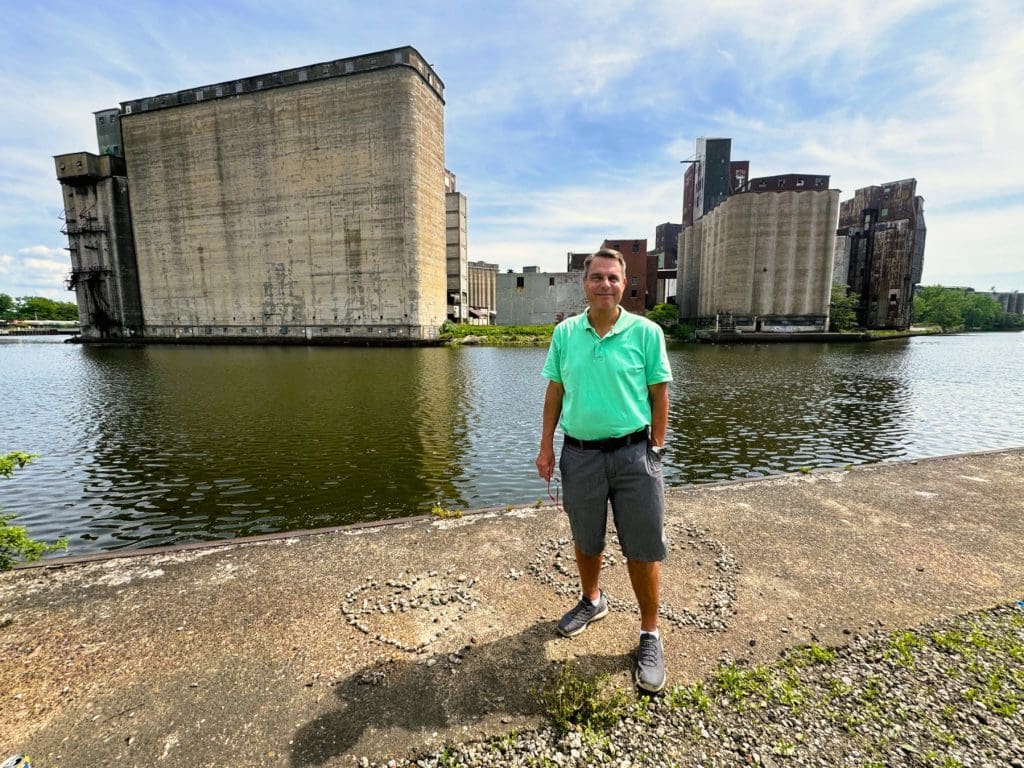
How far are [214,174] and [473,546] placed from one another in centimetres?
7320

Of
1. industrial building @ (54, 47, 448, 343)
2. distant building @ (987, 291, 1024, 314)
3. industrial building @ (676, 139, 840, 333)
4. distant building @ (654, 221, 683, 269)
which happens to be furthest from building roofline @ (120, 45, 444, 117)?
distant building @ (987, 291, 1024, 314)

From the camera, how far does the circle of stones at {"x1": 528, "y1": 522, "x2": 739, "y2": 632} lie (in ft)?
11.0

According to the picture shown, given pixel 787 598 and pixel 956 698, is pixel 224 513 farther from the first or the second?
pixel 956 698

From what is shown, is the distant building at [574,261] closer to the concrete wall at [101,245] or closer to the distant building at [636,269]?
the distant building at [636,269]

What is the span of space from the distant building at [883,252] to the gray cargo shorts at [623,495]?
87.4m

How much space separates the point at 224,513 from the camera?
7773 millimetres

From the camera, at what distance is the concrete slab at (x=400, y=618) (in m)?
2.48

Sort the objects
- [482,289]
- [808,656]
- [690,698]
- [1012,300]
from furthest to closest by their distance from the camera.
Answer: [1012,300] → [482,289] → [808,656] → [690,698]

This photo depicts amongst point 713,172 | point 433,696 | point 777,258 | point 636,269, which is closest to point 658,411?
point 433,696

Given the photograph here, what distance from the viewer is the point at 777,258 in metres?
60.8

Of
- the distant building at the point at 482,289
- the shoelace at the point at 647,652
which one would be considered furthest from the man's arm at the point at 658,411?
the distant building at the point at 482,289

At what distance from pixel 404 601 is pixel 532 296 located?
7593cm

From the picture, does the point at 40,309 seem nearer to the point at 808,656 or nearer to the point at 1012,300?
the point at 808,656

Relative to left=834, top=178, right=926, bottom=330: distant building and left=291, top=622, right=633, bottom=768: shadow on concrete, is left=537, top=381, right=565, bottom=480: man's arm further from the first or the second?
left=834, top=178, right=926, bottom=330: distant building
